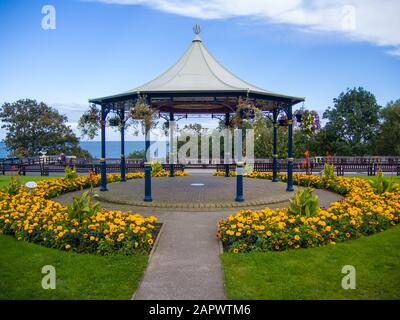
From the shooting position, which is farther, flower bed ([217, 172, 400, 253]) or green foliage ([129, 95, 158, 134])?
green foliage ([129, 95, 158, 134])

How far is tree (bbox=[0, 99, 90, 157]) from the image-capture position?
39.9 meters

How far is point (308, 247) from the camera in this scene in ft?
23.5

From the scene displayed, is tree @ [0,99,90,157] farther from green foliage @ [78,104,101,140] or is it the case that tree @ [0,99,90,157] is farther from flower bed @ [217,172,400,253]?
flower bed @ [217,172,400,253]

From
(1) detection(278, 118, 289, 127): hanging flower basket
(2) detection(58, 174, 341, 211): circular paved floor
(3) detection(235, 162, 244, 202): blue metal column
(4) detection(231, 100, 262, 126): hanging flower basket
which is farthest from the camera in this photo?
(1) detection(278, 118, 289, 127): hanging flower basket

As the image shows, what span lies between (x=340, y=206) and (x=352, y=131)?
3734 cm

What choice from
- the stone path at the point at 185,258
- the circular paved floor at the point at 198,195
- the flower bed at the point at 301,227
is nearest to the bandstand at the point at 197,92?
the circular paved floor at the point at 198,195

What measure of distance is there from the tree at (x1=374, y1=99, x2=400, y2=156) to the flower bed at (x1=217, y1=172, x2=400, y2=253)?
112ft

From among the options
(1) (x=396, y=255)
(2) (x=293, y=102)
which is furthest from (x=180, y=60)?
(1) (x=396, y=255)

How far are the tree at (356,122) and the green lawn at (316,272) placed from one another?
123 feet

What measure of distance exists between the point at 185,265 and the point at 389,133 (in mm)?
40296

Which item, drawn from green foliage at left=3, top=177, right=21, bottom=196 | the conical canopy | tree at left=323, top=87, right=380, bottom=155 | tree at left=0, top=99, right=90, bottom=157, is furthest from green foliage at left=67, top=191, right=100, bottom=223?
tree at left=323, top=87, right=380, bottom=155

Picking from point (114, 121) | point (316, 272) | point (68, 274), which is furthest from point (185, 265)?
point (114, 121)
